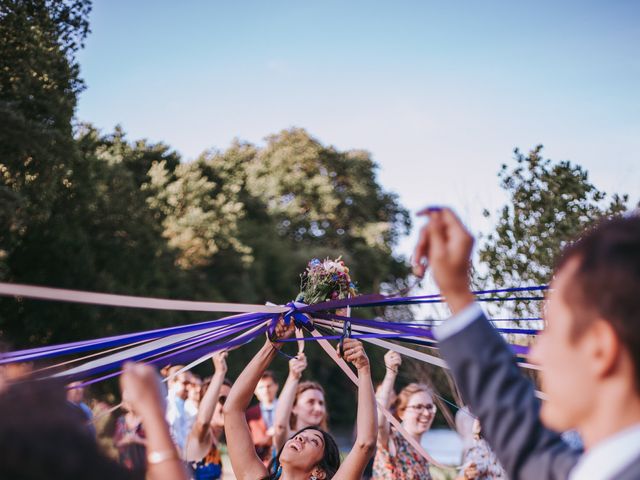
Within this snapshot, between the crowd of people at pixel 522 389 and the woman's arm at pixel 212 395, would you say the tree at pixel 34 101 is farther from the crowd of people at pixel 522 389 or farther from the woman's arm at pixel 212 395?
the crowd of people at pixel 522 389

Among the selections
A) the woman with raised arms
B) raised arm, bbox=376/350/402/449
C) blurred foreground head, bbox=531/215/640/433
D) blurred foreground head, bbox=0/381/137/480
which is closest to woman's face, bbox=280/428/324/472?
the woman with raised arms

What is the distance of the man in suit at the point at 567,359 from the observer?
4.41 feet

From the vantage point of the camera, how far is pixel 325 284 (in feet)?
14.0

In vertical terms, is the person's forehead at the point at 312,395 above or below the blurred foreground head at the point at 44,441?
below

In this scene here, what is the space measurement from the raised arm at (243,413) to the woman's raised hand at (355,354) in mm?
323

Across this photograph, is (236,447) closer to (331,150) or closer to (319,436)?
(319,436)

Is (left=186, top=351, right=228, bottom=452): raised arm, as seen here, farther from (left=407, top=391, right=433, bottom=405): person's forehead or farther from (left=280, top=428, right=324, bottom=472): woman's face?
(left=407, top=391, right=433, bottom=405): person's forehead

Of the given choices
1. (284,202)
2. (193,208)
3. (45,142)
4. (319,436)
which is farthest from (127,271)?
(319,436)

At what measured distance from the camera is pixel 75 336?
21.9m

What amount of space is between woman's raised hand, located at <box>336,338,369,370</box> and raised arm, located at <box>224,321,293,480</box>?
323mm

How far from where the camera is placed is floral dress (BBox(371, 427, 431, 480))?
18.4ft

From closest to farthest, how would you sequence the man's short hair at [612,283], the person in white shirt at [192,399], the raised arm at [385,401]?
the man's short hair at [612,283] → the raised arm at [385,401] → the person in white shirt at [192,399]

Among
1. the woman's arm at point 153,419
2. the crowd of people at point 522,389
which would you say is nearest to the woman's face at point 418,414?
the crowd of people at point 522,389

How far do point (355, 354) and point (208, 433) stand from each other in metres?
2.96
